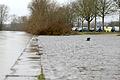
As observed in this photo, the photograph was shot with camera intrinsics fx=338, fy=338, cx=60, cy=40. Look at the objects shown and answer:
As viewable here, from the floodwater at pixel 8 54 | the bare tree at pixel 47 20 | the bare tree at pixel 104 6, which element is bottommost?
the floodwater at pixel 8 54

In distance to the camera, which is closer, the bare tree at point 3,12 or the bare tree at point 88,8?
the bare tree at point 88,8

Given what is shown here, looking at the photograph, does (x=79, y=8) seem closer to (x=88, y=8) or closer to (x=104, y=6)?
(x=88, y=8)

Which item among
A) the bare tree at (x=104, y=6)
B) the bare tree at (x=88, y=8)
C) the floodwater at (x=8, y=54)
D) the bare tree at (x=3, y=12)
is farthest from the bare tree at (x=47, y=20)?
the bare tree at (x=3, y=12)

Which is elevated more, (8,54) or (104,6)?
(104,6)

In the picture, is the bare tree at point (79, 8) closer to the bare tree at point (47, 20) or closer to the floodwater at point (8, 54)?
the bare tree at point (47, 20)

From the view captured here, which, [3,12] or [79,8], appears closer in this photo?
[79,8]

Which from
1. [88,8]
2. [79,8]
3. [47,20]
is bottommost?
[47,20]

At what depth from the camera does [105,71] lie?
417 inches

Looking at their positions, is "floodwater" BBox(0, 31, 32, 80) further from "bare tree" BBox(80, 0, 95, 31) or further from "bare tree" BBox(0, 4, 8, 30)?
"bare tree" BBox(0, 4, 8, 30)

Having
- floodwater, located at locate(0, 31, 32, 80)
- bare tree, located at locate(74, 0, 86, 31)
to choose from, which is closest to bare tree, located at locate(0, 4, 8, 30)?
bare tree, located at locate(74, 0, 86, 31)

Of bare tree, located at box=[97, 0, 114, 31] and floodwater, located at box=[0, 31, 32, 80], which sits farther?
bare tree, located at box=[97, 0, 114, 31]

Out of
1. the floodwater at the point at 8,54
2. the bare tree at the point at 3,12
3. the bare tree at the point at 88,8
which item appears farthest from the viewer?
the bare tree at the point at 3,12

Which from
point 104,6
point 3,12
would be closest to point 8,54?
point 104,6

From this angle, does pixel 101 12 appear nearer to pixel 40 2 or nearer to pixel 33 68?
A: pixel 40 2
